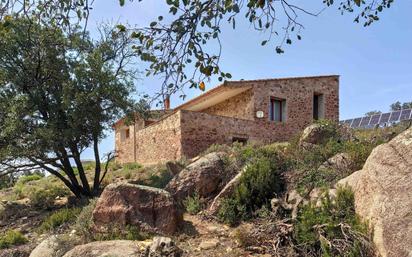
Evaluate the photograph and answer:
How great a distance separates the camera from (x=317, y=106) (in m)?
22.2

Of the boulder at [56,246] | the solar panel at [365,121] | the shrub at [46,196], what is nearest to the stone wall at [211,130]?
the solar panel at [365,121]

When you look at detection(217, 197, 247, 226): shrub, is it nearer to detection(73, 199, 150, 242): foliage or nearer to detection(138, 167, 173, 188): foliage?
detection(73, 199, 150, 242): foliage

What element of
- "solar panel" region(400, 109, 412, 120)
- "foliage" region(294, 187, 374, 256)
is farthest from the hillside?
"solar panel" region(400, 109, 412, 120)

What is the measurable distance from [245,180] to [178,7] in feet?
17.9

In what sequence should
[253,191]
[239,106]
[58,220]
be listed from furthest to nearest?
[239,106] → [58,220] → [253,191]

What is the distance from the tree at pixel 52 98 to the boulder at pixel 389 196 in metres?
9.36

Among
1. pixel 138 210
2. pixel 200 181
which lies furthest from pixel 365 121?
pixel 138 210

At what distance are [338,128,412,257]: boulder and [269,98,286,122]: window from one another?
14.7 metres

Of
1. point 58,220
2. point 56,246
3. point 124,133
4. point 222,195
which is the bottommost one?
point 58,220

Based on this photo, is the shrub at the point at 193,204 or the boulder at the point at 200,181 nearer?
the shrub at the point at 193,204

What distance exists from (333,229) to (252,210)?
8.14ft

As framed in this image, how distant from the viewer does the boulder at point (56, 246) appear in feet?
25.1

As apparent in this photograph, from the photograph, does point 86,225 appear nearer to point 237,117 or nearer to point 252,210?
point 252,210

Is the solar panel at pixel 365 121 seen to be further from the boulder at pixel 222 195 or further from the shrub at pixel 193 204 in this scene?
the shrub at pixel 193 204
